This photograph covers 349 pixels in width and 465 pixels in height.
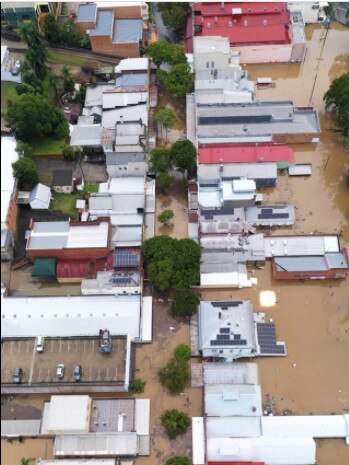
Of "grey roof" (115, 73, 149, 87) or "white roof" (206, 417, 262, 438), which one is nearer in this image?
"white roof" (206, 417, 262, 438)

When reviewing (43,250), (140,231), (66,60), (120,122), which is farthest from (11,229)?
(66,60)

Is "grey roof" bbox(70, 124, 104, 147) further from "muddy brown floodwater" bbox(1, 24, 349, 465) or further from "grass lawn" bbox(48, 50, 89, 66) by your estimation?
"grass lawn" bbox(48, 50, 89, 66)

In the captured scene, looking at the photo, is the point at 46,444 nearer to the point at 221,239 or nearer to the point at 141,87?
the point at 221,239

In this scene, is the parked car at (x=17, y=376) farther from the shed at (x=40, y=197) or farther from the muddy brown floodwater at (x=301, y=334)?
the shed at (x=40, y=197)

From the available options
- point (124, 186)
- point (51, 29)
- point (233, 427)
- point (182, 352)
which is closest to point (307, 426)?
point (233, 427)

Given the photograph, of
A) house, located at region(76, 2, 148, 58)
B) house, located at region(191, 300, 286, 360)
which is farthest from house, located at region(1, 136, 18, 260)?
house, located at region(76, 2, 148, 58)

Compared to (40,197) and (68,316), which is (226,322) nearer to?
(68,316)
